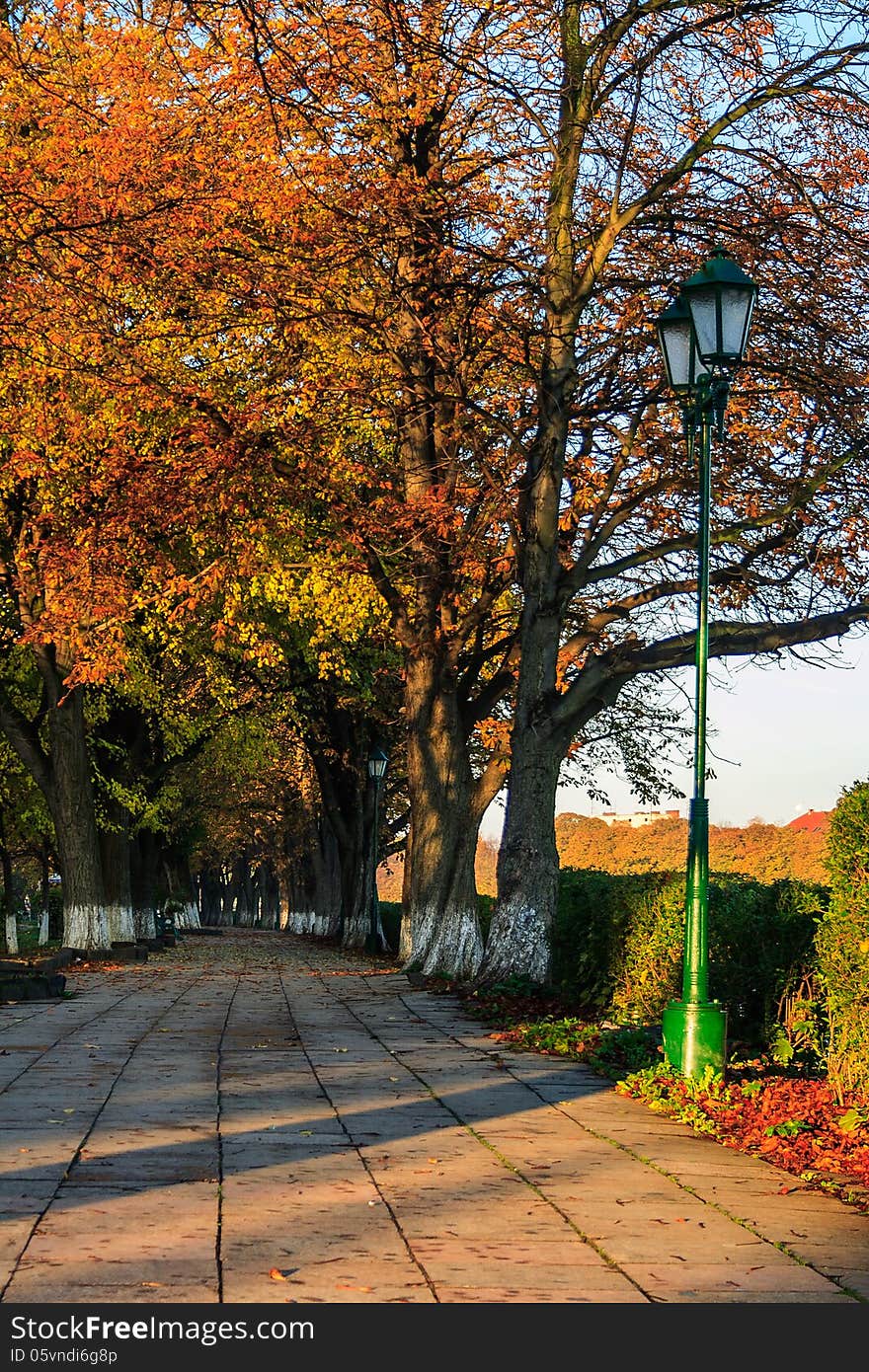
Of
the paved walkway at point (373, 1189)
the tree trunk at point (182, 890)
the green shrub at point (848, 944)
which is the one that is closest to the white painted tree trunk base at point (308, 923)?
the tree trunk at point (182, 890)

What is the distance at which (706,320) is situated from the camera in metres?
10.6

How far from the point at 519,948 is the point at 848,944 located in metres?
8.10

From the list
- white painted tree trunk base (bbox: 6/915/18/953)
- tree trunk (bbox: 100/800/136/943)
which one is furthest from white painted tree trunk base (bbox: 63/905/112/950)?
white painted tree trunk base (bbox: 6/915/18/953)

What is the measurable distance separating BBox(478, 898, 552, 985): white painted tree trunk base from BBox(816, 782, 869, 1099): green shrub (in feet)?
24.8

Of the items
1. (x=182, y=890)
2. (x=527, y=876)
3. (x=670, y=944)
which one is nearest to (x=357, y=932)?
(x=527, y=876)

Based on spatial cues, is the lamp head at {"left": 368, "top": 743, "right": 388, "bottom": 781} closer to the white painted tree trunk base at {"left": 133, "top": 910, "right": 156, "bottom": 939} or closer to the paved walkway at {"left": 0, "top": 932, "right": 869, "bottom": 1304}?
Result: the white painted tree trunk base at {"left": 133, "top": 910, "right": 156, "bottom": 939}

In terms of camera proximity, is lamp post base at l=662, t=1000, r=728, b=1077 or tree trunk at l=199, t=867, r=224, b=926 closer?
lamp post base at l=662, t=1000, r=728, b=1077

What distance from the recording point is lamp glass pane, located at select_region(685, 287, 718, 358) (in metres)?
10.6

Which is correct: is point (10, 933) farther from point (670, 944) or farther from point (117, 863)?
point (670, 944)

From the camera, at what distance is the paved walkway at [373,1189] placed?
5.30m

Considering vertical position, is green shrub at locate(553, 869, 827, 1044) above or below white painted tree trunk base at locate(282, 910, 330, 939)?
above

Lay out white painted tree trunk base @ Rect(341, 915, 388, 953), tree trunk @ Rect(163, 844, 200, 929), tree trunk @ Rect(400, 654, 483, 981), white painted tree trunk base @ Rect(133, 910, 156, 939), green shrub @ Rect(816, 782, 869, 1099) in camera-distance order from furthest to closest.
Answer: tree trunk @ Rect(163, 844, 200, 929), white painted tree trunk base @ Rect(133, 910, 156, 939), white painted tree trunk base @ Rect(341, 915, 388, 953), tree trunk @ Rect(400, 654, 483, 981), green shrub @ Rect(816, 782, 869, 1099)
